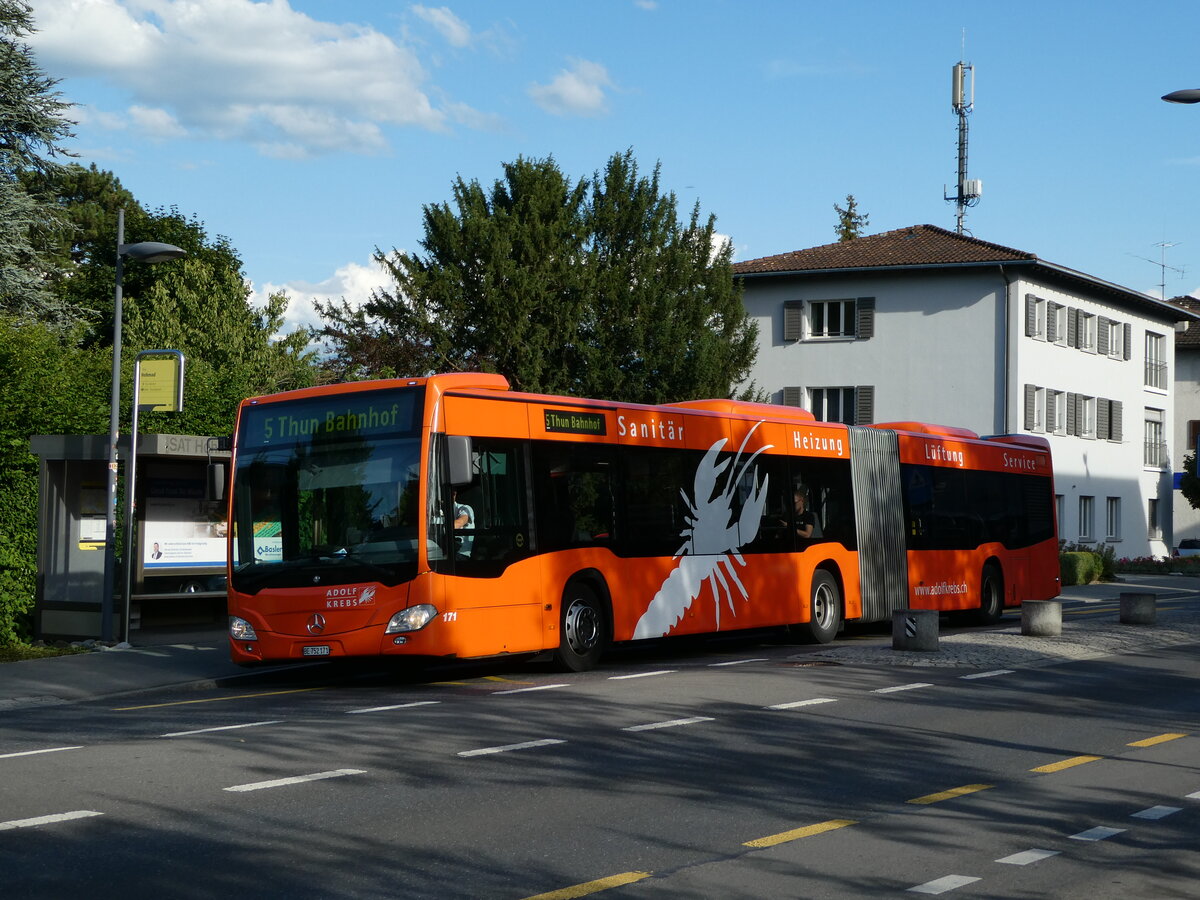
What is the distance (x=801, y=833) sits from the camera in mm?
7715

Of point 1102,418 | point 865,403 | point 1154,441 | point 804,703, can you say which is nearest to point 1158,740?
point 804,703

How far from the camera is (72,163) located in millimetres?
36469

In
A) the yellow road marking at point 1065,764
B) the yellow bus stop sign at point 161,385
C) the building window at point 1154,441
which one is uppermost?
the building window at point 1154,441

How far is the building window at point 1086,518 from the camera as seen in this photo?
54.1m

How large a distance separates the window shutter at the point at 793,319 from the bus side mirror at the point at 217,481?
3727 centimetres

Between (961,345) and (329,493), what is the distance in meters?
36.9

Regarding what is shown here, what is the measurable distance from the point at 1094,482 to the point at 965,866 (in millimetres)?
50497

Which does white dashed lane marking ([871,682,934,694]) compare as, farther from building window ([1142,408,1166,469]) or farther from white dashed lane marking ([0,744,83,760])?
building window ([1142,408,1166,469])

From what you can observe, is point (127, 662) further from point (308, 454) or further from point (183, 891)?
point (183, 891)

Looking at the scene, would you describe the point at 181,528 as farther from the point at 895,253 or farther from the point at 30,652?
the point at 895,253

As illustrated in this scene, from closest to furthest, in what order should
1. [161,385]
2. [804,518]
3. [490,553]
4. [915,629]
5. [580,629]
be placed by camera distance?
1. [490,553]
2. [580,629]
3. [915,629]
4. [161,385]
5. [804,518]

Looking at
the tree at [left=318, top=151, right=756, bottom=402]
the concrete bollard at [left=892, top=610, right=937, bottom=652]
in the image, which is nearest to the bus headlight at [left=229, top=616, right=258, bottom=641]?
the concrete bollard at [left=892, top=610, right=937, bottom=652]

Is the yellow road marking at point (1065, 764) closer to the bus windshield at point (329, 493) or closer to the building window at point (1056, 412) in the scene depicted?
the bus windshield at point (329, 493)

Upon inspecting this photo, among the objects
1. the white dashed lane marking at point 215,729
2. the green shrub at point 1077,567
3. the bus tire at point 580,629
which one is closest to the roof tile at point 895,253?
the green shrub at point 1077,567
